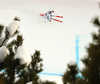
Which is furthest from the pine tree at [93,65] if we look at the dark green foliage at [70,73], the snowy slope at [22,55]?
the snowy slope at [22,55]

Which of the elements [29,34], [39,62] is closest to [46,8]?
[29,34]

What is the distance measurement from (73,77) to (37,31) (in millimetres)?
3522

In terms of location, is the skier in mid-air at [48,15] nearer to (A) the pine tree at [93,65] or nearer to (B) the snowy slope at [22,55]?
(B) the snowy slope at [22,55]

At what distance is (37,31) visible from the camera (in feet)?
13.7

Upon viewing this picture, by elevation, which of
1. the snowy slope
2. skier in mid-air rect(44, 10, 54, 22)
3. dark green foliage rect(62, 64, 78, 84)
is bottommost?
dark green foliage rect(62, 64, 78, 84)

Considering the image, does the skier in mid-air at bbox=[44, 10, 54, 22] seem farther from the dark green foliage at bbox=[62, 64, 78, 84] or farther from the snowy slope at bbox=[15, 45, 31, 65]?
the dark green foliage at bbox=[62, 64, 78, 84]

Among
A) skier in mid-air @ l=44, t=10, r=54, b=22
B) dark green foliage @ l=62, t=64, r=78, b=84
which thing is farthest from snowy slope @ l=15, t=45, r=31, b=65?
skier in mid-air @ l=44, t=10, r=54, b=22

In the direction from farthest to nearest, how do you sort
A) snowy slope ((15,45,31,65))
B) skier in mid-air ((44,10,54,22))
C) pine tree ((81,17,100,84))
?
skier in mid-air ((44,10,54,22))
snowy slope ((15,45,31,65))
pine tree ((81,17,100,84))

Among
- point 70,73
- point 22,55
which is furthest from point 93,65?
point 22,55

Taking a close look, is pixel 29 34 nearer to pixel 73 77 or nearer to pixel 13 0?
pixel 13 0

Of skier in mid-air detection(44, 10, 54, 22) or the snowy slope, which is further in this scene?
skier in mid-air detection(44, 10, 54, 22)

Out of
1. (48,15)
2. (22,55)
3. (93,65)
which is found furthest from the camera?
(48,15)

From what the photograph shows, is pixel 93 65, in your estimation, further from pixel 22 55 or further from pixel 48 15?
pixel 48 15

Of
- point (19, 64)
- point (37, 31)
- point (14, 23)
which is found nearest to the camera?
point (19, 64)
